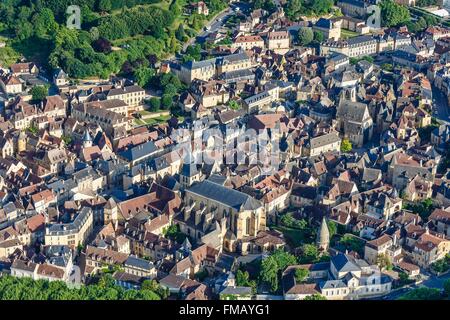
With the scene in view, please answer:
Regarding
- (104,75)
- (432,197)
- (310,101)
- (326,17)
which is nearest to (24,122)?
(104,75)

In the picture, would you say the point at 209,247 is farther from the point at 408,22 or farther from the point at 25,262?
the point at 408,22

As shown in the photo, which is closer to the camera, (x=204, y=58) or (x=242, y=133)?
(x=242, y=133)

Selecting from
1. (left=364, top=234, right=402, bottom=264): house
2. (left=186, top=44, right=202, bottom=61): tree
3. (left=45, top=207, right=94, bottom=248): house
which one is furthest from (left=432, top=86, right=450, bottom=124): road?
(left=45, top=207, right=94, bottom=248): house

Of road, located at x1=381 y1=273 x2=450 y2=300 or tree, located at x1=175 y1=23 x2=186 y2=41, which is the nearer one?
road, located at x1=381 y1=273 x2=450 y2=300

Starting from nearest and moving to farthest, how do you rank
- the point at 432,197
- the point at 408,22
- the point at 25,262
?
the point at 25,262
the point at 432,197
the point at 408,22

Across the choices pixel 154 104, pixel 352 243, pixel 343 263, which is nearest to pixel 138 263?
pixel 343 263

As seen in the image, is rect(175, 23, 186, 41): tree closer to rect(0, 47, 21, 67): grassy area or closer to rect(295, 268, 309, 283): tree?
rect(0, 47, 21, 67): grassy area

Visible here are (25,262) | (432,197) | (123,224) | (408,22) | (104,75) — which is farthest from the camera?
(408,22)
